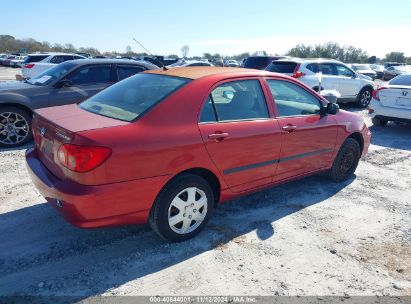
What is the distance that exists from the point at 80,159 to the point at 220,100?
58.4 inches

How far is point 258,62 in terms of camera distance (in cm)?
1387

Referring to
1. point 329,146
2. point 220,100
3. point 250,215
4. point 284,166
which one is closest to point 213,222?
point 250,215

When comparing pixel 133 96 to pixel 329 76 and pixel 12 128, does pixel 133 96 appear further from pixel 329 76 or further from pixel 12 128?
pixel 329 76

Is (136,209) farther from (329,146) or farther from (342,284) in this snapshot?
(329,146)

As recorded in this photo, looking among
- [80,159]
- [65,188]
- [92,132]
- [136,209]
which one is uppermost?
[92,132]

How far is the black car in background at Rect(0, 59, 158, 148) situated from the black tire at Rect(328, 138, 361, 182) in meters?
4.52

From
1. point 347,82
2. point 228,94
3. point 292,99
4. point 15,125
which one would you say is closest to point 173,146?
point 228,94

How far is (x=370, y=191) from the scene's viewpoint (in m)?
4.90

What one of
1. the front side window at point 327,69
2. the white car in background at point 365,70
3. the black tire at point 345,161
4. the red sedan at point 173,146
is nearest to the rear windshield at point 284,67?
the front side window at point 327,69

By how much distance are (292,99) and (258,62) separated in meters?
10.0

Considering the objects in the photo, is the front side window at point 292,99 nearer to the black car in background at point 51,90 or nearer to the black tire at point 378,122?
the black car in background at point 51,90

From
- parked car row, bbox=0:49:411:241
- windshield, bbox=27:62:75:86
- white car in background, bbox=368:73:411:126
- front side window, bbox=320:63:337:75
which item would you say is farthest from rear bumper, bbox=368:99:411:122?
windshield, bbox=27:62:75:86

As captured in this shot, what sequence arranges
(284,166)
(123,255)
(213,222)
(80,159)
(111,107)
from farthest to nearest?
(284,166) → (213,222) → (111,107) → (123,255) → (80,159)

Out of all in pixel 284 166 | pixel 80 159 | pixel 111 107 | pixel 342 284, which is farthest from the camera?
pixel 284 166
